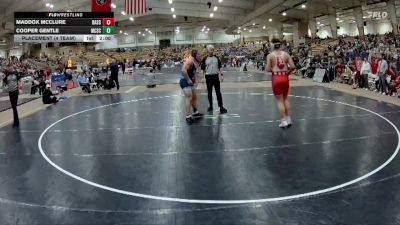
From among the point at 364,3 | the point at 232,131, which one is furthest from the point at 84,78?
the point at 364,3

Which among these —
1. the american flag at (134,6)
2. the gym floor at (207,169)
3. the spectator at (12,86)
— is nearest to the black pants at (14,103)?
the spectator at (12,86)

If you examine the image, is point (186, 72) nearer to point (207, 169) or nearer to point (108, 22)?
point (207, 169)

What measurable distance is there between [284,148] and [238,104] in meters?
5.61

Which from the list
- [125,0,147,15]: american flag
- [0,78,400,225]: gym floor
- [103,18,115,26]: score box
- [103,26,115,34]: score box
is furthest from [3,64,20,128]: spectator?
[125,0,147,15]: american flag

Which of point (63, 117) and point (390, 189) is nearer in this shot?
point (390, 189)

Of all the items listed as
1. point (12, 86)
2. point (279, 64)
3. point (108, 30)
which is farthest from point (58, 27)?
point (279, 64)

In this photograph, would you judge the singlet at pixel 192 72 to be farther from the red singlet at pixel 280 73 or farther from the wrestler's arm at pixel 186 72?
the red singlet at pixel 280 73

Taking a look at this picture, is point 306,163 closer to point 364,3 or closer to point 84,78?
point 84,78

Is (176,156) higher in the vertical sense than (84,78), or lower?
lower

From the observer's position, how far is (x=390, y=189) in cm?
480

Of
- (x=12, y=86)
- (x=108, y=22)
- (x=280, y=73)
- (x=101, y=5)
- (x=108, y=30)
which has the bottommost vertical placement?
(x=12, y=86)

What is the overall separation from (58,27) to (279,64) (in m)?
9.45

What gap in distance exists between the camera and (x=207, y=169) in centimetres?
579

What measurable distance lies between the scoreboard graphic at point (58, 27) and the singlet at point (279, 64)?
322 inches
